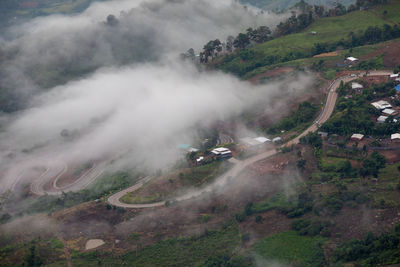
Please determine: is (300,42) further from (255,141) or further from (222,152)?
(222,152)

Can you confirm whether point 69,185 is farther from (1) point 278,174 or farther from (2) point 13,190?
(1) point 278,174

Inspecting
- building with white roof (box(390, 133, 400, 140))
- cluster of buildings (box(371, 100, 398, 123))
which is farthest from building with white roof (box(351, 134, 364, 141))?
cluster of buildings (box(371, 100, 398, 123))

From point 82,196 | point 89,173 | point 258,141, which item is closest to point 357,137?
point 258,141

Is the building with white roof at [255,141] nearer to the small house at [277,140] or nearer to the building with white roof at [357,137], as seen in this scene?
the small house at [277,140]

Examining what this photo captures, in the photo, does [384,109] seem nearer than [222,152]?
Yes

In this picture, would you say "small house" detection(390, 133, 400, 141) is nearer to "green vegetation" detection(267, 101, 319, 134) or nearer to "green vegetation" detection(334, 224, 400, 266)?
"green vegetation" detection(267, 101, 319, 134)
